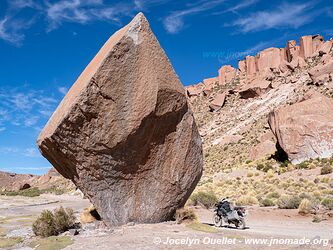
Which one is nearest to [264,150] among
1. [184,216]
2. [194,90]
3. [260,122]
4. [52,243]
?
[260,122]

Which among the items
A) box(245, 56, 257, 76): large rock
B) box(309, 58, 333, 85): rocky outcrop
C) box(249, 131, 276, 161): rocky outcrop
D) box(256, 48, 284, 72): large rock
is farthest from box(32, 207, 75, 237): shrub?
box(245, 56, 257, 76): large rock

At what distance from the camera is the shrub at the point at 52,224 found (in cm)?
1029

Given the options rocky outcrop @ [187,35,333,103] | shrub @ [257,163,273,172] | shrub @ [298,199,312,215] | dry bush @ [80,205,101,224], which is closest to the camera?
dry bush @ [80,205,101,224]

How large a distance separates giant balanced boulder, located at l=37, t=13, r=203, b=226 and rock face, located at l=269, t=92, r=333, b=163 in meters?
20.9

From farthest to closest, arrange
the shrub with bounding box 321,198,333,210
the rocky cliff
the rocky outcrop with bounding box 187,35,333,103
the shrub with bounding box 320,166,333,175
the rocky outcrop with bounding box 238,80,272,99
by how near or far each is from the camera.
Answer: the rocky outcrop with bounding box 238,80,272,99 → the rocky outcrop with bounding box 187,35,333,103 → the rocky cliff → the shrub with bounding box 320,166,333,175 → the shrub with bounding box 321,198,333,210

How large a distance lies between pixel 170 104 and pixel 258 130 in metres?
47.3

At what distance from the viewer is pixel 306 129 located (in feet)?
95.7

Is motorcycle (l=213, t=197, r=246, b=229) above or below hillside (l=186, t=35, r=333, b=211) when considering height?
below

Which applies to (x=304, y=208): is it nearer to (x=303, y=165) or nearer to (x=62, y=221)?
(x=62, y=221)

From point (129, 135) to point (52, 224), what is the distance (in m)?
3.55

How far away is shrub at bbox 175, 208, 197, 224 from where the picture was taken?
410 inches

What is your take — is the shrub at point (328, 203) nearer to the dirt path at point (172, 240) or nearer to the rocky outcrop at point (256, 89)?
the dirt path at point (172, 240)

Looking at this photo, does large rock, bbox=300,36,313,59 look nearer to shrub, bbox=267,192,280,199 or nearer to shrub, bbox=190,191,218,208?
shrub, bbox=267,192,280,199

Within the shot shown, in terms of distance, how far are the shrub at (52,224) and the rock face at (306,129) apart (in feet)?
75.0
